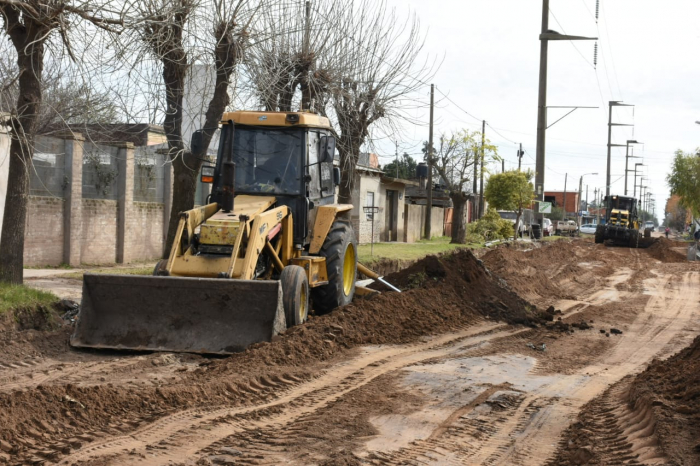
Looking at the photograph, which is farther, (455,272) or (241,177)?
(455,272)

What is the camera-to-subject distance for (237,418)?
6781mm

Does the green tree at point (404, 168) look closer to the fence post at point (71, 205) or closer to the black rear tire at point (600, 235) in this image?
the black rear tire at point (600, 235)

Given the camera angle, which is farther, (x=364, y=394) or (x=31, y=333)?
(x=31, y=333)

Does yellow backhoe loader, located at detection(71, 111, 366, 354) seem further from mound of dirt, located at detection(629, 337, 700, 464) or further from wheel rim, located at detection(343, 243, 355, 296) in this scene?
mound of dirt, located at detection(629, 337, 700, 464)

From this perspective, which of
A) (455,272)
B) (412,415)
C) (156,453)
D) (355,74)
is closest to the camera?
(156,453)

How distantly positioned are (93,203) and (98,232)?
29.0 inches

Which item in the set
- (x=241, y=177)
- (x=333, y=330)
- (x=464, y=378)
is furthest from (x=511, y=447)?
(x=241, y=177)

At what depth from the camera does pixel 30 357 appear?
9.04 meters

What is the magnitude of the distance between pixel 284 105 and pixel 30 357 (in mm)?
11869

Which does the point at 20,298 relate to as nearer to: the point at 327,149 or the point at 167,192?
the point at 327,149

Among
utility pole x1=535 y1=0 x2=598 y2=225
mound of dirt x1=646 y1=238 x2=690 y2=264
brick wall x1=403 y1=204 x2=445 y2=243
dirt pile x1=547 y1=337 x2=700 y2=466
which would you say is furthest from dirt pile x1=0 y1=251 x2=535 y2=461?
brick wall x1=403 y1=204 x2=445 y2=243

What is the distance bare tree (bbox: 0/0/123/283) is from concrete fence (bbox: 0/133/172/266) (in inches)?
184

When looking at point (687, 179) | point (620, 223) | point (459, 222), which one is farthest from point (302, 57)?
point (687, 179)

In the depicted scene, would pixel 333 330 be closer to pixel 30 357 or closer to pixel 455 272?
pixel 30 357
